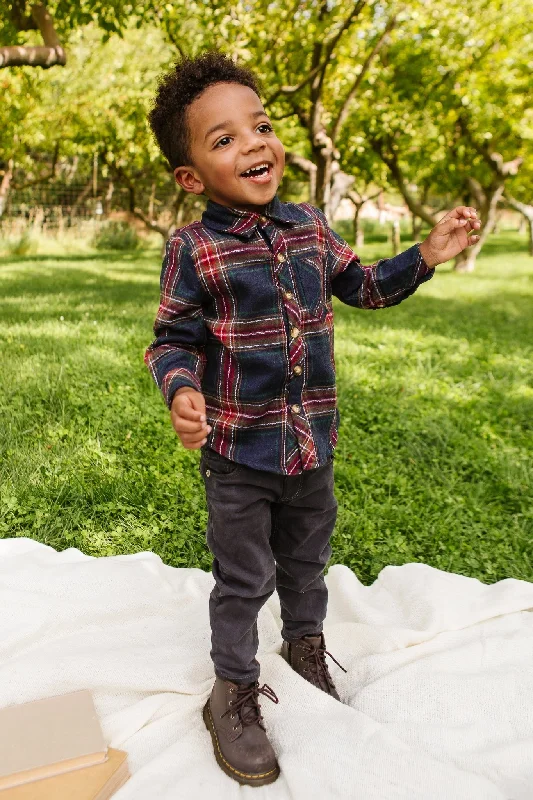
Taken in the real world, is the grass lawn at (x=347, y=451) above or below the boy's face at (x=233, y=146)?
below

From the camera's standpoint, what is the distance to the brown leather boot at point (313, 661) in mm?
2205

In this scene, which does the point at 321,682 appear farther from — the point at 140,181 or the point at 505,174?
the point at 140,181

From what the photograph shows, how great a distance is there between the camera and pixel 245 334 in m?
1.80

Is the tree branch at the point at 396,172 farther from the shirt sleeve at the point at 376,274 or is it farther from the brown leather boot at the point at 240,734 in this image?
the brown leather boot at the point at 240,734

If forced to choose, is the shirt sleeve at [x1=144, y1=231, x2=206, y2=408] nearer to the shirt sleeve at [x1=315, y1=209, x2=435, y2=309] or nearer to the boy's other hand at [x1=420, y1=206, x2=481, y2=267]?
the shirt sleeve at [x1=315, y1=209, x2=435, y2=309]

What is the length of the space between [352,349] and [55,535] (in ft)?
12.7

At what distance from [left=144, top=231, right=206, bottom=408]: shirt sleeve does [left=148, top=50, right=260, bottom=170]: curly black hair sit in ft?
0.88

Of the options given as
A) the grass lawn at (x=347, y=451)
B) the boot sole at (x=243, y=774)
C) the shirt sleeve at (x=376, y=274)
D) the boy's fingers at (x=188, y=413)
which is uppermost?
the shirt sleeve at (x=376, y=274)

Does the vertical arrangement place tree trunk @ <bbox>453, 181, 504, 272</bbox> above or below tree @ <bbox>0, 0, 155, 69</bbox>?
below

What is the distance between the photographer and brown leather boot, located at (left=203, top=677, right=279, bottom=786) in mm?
1867

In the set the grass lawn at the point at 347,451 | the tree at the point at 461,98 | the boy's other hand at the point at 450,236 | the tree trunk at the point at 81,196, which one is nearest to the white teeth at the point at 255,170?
the boy's other hand at the point at 450,236

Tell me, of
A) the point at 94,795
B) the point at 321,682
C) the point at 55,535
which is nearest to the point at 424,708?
the point at 321,682

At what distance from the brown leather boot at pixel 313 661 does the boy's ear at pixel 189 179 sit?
1361mm

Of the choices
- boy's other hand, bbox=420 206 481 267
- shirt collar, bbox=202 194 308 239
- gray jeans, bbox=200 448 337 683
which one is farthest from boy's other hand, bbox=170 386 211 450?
boy's other hand, bbox=420 206 481 267
